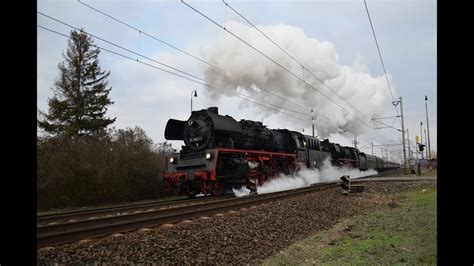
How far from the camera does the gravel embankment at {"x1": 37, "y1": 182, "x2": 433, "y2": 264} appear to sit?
5.77m

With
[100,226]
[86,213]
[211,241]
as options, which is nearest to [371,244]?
[211,241]

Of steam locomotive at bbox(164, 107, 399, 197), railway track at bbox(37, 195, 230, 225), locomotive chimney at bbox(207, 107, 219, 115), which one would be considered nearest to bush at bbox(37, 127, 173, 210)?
steam locomotive at bbox(164, 107, 399, 197)

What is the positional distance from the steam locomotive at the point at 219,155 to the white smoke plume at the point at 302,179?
367mm

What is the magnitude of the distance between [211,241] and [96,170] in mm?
12647

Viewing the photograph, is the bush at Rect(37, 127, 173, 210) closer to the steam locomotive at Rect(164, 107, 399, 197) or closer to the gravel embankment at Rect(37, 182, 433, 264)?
the steam locomotive at Rect(164, 107, 399, 197)

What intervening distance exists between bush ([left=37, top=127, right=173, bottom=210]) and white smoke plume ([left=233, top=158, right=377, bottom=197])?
19.5 feet

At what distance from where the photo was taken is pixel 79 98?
26.2m

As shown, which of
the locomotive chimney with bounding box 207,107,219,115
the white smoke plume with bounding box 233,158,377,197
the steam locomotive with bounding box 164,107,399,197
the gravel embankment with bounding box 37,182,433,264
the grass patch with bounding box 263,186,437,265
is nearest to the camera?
the gravel embankment with bounding box 37,182,433,264

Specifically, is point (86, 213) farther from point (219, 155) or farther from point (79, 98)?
point (79, 98)
